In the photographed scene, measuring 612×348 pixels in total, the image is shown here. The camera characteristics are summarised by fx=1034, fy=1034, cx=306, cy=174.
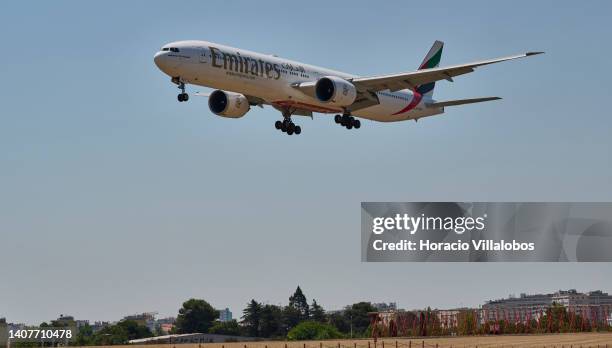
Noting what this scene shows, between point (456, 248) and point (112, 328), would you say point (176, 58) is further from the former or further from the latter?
point (112, 328)

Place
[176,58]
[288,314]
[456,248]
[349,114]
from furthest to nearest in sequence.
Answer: [288,314], [456,248], [349,114], [176,58]

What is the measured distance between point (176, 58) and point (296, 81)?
864cm

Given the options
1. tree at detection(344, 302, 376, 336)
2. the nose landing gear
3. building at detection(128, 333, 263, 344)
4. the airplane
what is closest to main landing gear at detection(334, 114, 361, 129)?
the airplane

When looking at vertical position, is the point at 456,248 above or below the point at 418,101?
below

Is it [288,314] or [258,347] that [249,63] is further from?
[288,314]

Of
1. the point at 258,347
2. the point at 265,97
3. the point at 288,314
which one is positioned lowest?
the point at 258,347

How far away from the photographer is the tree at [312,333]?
74688mm

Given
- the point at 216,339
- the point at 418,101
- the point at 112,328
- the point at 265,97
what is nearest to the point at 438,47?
the point at 418,101

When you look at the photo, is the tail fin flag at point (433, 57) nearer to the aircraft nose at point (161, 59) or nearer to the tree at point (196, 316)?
the aircraft nose at point (161, 59)

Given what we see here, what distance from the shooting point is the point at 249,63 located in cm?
5634

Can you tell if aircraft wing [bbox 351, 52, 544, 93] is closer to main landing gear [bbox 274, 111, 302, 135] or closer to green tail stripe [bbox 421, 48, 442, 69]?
main landing gear [bbox 274, 111, 302, 135]

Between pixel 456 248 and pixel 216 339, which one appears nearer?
pixel 456 248

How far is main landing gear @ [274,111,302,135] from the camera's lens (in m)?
63.0

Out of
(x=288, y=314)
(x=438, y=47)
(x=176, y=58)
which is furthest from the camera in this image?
(x=288, y=314)
